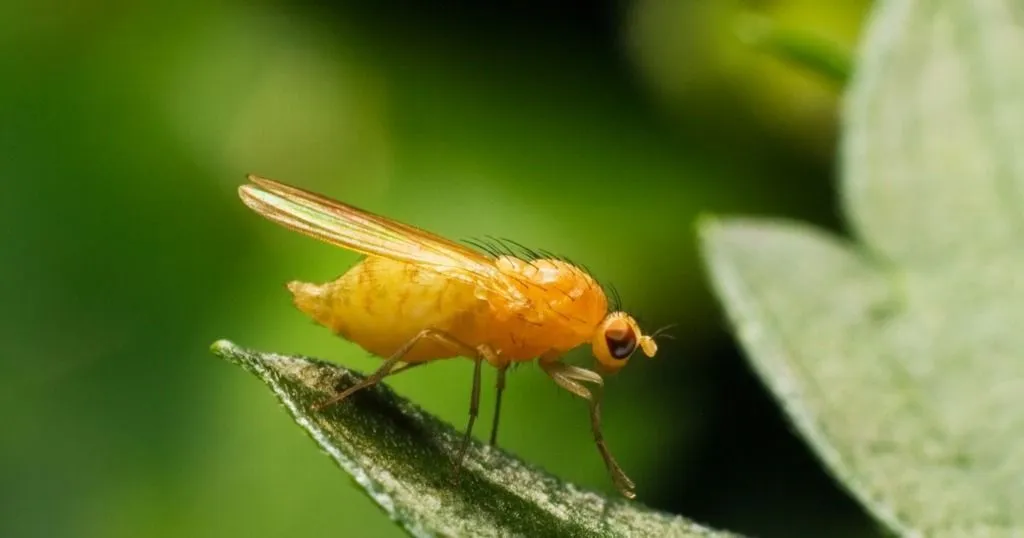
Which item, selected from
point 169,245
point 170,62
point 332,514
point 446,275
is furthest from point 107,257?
point 446,275

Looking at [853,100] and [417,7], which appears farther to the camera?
[417,7]

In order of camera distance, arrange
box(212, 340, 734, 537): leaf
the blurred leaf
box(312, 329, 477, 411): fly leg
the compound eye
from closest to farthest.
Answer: box(212, 340, 734, 537): leaf < box(312, 329, 477, 411): fly leg < the compound eye < the blurred leaf

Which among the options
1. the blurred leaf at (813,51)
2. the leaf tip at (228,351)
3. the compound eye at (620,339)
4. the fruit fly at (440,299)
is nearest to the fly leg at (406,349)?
the fruit fly at (440,299)

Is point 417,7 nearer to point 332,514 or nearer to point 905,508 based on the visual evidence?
point 332,514

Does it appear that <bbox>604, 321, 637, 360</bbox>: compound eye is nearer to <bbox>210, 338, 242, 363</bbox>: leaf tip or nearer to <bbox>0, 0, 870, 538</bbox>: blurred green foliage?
<bbox>210, 338, 242, 363</bbox>: leaf tip

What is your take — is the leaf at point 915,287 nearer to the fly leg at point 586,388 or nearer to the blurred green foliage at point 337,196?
the fly leg at point 586,388

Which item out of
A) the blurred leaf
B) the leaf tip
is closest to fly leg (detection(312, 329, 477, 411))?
the leaf tip

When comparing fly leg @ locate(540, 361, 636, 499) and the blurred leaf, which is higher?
the blurred leaf
